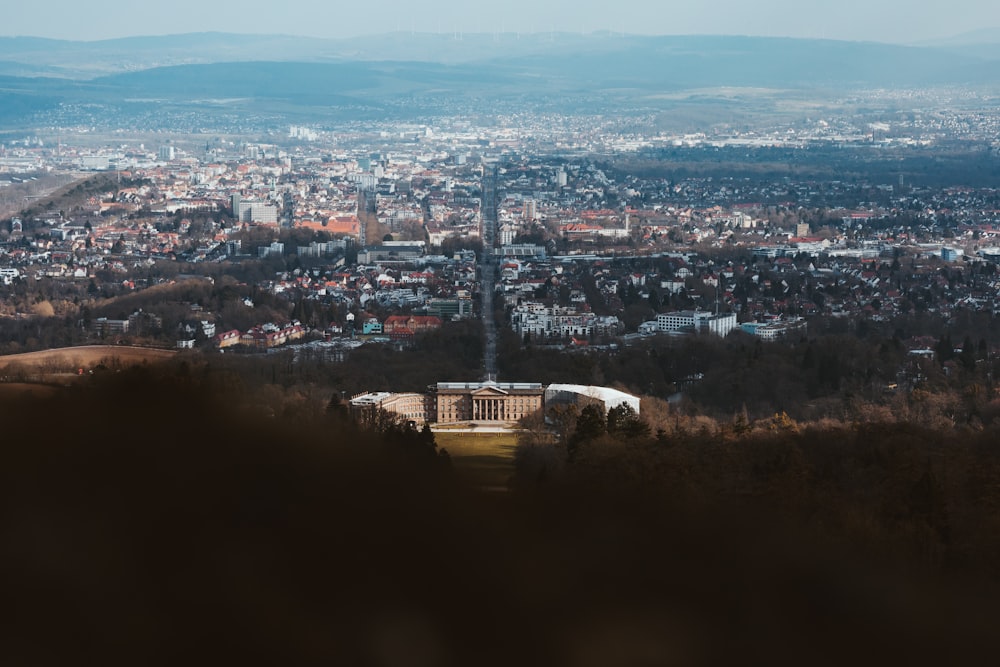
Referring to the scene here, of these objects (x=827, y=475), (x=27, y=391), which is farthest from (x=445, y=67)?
(x=27, y=391)

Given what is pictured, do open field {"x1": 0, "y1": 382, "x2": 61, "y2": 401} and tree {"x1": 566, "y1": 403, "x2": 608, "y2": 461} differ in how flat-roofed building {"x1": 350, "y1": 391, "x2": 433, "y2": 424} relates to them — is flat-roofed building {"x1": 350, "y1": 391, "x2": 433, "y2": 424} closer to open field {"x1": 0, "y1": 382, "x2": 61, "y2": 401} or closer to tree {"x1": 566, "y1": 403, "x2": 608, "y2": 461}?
tree {"x1": 566, "y1": 403, "x2": 608, "y2": 461}

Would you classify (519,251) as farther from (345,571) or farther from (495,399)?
(345,571)

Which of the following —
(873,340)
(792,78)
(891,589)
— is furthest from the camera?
(792,78)

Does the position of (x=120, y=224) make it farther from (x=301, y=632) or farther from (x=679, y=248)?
(x=301, y=632)

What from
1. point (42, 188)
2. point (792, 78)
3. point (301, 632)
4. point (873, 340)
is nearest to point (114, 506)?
point (301, 632)

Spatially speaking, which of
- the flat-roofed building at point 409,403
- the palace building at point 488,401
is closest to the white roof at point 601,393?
the palace building at point 488,401

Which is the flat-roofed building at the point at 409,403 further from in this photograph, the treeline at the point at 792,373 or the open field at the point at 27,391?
the open field at the point at 27,391
